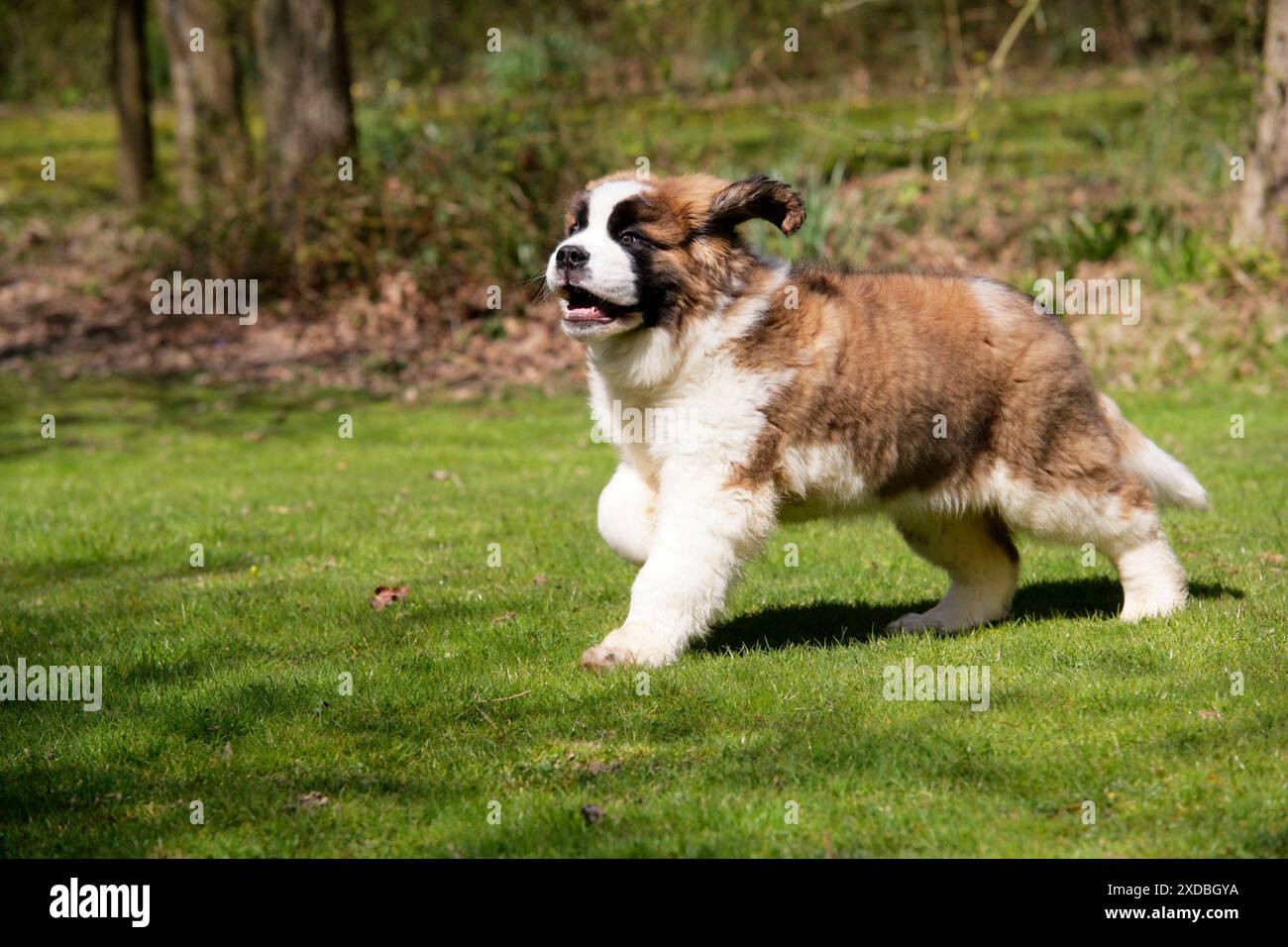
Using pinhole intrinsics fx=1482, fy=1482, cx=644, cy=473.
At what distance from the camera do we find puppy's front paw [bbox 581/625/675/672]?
632 centimetres

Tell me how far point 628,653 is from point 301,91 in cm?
1385

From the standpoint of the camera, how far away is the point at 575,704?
236 inches

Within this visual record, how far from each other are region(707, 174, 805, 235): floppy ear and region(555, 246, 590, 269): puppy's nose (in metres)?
0.65

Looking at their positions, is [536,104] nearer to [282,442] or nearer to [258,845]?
[282,442]

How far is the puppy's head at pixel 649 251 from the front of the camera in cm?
628

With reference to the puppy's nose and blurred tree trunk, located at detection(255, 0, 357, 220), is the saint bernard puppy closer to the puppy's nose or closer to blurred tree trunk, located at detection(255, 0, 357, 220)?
the puppy's nose

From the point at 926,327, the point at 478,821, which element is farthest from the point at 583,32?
the point at 478,821

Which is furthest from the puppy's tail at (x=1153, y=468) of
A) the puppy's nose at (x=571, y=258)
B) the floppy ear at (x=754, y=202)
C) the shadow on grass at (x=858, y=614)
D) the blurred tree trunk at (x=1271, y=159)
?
the blurred tree trunk at (x=1271, y=159)

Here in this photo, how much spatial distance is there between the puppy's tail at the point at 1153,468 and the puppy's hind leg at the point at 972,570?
27.9 inches

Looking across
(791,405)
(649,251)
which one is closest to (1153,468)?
(791,405)

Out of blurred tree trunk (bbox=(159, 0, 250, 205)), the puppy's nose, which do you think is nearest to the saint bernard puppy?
the puppy's nose

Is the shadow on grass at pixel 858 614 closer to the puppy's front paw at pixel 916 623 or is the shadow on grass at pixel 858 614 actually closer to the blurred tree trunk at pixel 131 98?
the puppy's front paw at pixel 916 623

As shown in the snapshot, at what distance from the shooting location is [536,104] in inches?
726
